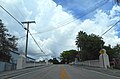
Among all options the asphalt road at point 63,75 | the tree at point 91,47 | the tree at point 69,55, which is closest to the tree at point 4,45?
the asphalt road at point 63,75

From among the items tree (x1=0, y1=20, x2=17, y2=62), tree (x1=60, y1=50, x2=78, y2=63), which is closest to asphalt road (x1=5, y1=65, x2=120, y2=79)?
tree (x1=0, y1=20, x2=17, y2=62)

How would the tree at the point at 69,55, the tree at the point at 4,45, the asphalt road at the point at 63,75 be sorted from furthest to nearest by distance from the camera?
the tree at the point at 69,55
the tree at the point at 4,45
the asphalt road at the point at 63,75

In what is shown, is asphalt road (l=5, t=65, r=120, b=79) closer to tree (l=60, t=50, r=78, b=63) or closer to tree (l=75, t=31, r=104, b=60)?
tree (l=75, t=31, r=104, b=60)

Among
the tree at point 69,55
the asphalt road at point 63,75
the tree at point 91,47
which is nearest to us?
the asphalt road at point 63,75

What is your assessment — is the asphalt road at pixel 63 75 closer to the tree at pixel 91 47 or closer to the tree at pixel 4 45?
the tree at pixel 4 45

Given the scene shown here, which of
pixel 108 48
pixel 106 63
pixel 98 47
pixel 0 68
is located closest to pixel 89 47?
pixel 98 47

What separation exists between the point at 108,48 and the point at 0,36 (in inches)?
1414

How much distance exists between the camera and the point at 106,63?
33.2 m

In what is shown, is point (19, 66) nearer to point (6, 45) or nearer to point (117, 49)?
point (6, 45)

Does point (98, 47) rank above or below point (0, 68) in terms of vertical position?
above

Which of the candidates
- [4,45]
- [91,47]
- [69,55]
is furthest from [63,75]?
[69,55]

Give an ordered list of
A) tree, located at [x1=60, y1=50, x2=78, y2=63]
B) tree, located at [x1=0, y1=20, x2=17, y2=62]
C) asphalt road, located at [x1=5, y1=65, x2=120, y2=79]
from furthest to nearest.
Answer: tree, located at [x1=60, y1=50, x2=78, y2=63], tree, located at [x1=0, y1=20, x2=17, y2=62], asphalt road, located at [x1=5, y1=65, x2=120, y2=79]

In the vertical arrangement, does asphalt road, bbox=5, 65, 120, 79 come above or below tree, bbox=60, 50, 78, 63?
below

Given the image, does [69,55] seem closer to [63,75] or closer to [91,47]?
[91,47]
